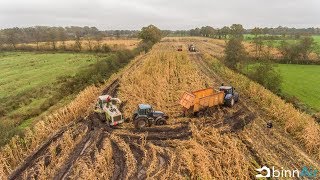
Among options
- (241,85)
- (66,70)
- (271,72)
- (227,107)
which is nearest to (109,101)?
(227,107)

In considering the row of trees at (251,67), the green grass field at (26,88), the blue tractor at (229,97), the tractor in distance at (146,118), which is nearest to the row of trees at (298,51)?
the row of trees at (251,67)

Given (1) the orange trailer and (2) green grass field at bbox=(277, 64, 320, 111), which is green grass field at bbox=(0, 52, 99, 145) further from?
(2) green grass field at bbox=(277, 64, 320, 111)

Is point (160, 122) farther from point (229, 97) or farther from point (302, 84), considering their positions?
point (302, 84)

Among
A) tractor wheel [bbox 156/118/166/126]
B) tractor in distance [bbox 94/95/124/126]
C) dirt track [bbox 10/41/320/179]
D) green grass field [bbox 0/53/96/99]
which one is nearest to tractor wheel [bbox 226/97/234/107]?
dirt track [bbox 10/41/320/179]

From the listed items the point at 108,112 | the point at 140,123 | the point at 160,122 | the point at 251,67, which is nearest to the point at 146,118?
the point at 140,123

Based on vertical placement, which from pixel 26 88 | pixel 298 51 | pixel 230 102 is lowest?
pixel 26 88

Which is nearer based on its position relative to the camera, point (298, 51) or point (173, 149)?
point (173, 149)
